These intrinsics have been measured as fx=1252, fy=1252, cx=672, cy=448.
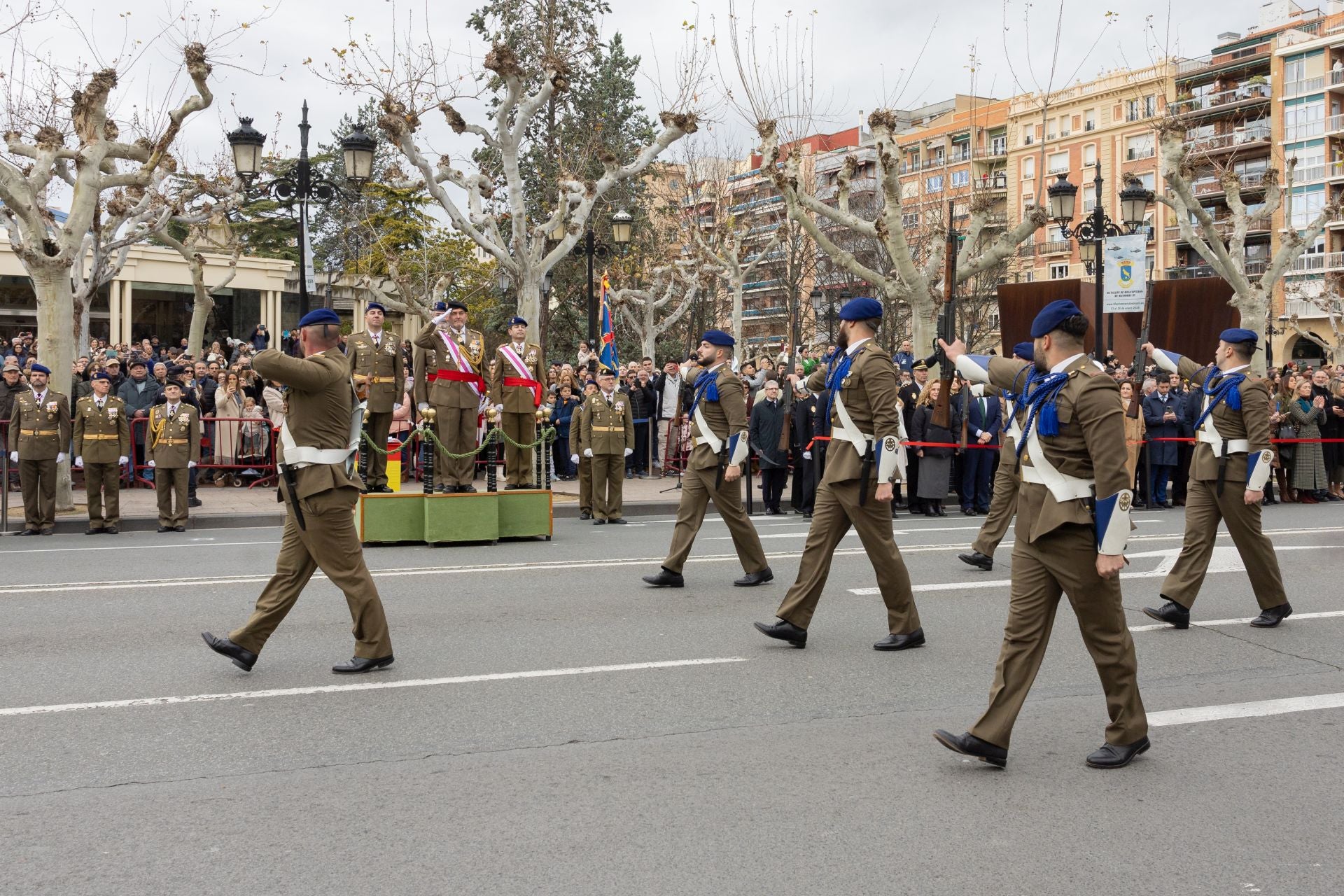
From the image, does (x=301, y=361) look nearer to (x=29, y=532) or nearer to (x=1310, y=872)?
(x=1310, y=872)

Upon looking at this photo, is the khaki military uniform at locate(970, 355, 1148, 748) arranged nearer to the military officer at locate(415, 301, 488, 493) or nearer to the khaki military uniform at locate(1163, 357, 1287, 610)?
the khaki military uniform at locate(1163, 357, 1287, 610)

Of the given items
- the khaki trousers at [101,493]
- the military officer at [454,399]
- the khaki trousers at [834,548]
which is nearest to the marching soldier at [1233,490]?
the khaki trousers at [834,548]

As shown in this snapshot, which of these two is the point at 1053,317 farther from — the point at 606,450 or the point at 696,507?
the point at 606,450

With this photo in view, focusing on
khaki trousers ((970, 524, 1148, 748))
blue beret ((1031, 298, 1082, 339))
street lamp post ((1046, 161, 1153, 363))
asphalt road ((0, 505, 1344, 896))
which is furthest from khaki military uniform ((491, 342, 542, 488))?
street lamp post ((1046, 161, 1153, 363))

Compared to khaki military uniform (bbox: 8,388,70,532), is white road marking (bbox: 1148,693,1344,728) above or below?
below

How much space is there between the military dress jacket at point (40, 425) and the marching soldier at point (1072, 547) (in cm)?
1284

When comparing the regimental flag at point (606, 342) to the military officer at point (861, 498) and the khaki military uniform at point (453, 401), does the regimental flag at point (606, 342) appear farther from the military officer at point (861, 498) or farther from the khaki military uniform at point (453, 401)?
the military officer at point (861, 498)

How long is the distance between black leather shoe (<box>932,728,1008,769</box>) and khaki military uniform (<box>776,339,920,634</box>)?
7.79 ft

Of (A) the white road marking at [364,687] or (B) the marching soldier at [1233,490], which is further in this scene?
(B) the marching soldier at [1233,490]

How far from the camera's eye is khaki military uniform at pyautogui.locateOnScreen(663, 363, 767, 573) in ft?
33.4

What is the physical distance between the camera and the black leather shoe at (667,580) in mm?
10203

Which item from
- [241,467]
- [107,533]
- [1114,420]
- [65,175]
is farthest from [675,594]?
[65,175]

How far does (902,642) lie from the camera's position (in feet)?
25.8

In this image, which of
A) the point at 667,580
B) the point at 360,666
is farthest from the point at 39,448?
the point at 360,666
